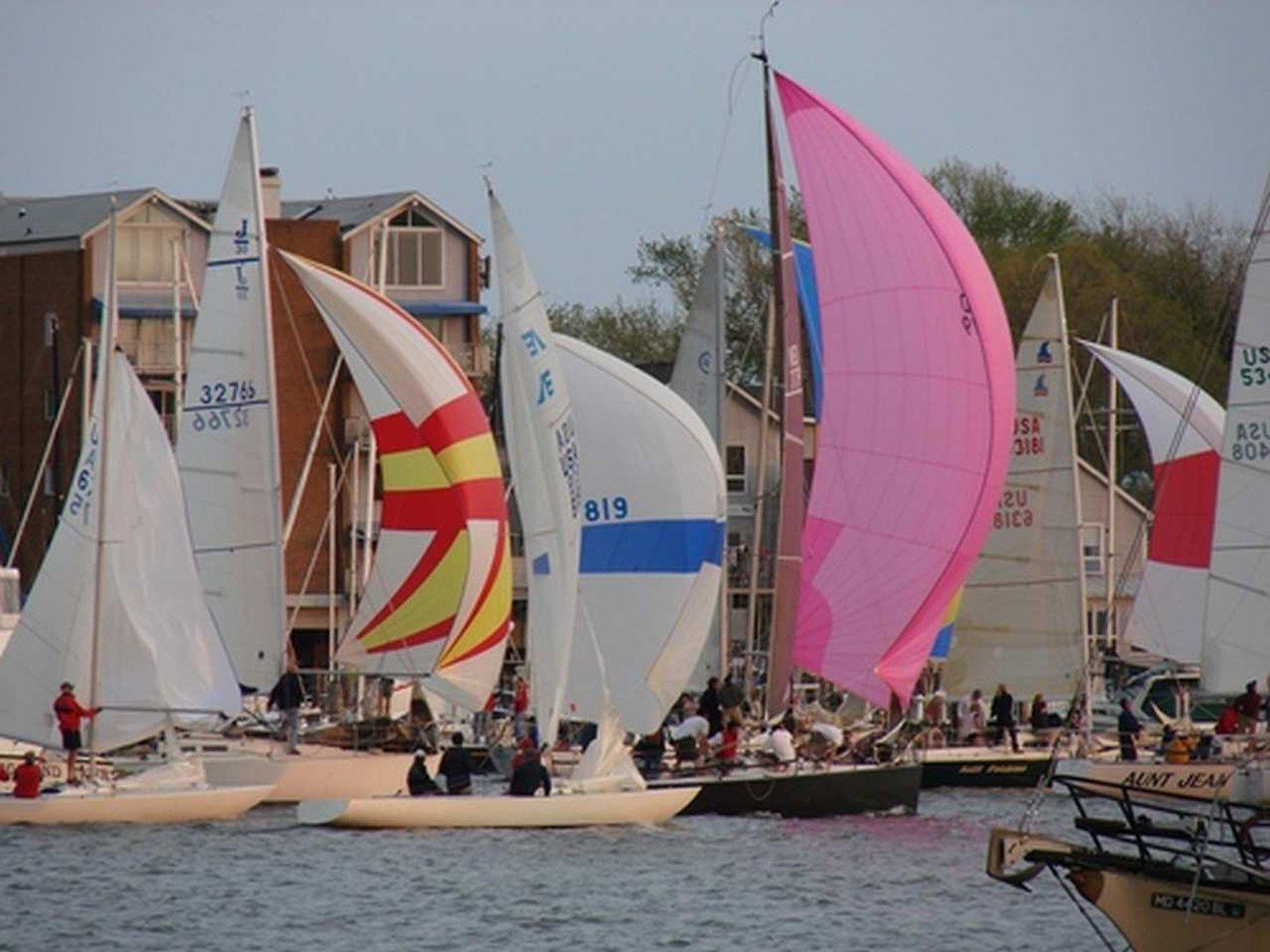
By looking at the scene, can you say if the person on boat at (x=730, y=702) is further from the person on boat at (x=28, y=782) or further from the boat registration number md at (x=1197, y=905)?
the boat registration number md at (x=1197, y=905)

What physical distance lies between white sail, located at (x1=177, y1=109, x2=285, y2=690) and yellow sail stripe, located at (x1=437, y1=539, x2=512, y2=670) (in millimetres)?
2415

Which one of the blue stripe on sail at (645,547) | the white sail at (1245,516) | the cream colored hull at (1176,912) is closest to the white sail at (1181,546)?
the blue stripe on sail at (645,547)

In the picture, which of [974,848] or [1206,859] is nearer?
[1206,859]

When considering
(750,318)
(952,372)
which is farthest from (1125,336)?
(952,372)

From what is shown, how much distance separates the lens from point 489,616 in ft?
138

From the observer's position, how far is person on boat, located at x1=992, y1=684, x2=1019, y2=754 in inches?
1734

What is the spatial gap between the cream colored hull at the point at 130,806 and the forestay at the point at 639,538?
13.2 ft

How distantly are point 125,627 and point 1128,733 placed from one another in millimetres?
12760

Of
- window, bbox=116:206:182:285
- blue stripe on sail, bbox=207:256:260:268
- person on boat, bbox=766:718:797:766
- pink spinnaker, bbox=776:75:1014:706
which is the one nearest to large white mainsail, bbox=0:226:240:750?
blue stripe on sail, bbox=207:256:260:268

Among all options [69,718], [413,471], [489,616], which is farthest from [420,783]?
[413,471]

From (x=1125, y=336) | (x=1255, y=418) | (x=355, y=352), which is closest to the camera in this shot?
(x=1255, y=418)

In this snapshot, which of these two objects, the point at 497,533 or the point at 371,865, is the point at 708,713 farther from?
the point at 371,865

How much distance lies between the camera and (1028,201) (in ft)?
284

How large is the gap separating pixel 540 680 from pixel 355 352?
8.92 meters
